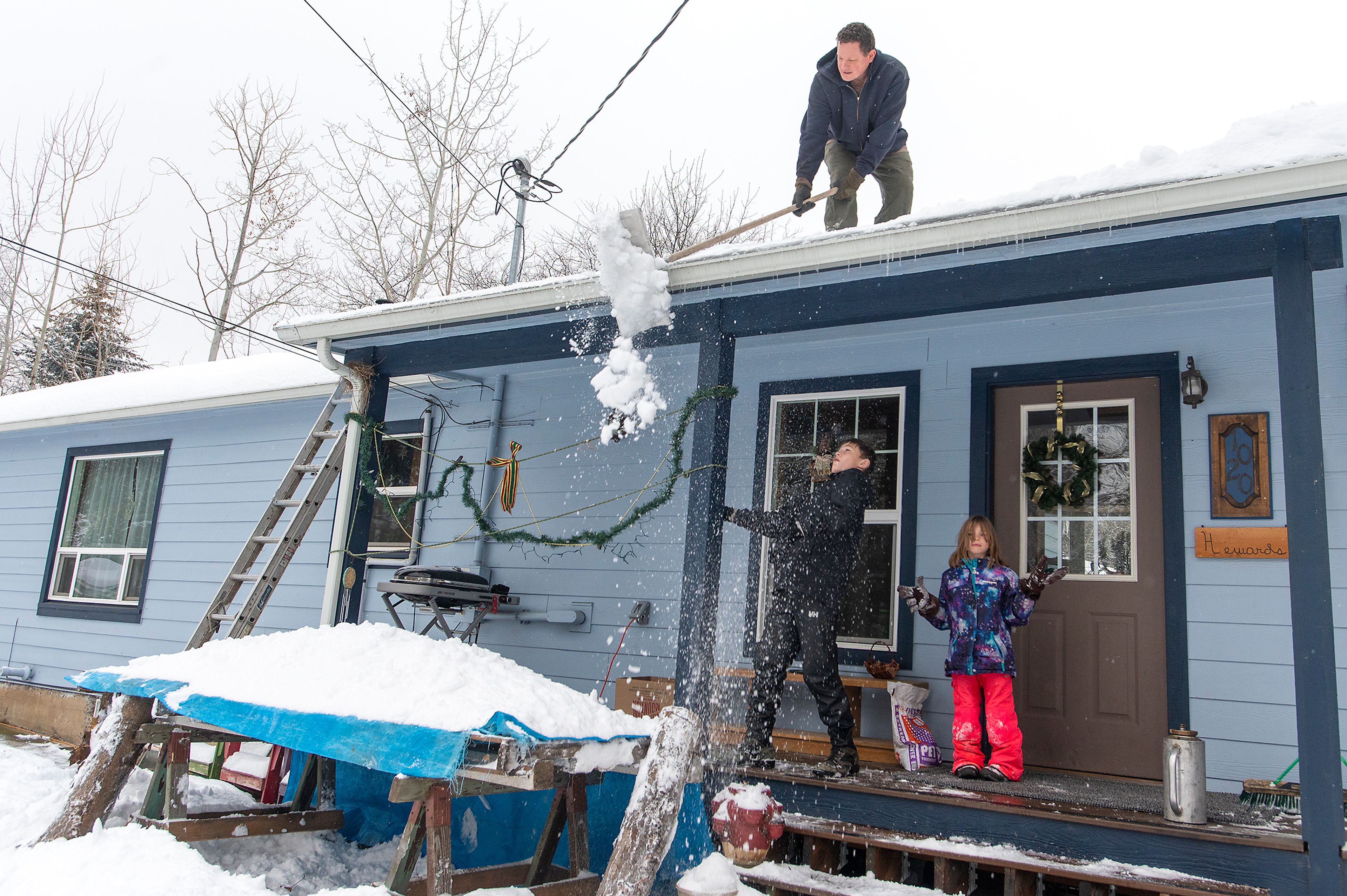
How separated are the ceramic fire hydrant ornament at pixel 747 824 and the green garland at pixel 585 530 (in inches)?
54.7

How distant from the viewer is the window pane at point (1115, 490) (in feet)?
15.3

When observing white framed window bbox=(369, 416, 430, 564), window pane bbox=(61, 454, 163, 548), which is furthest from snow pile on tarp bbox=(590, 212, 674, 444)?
window pane bbox=(61, 454, 163, 548)

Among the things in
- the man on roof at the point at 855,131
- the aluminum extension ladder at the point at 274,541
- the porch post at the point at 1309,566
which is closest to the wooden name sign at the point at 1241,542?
the porch post at the point at 1309,566

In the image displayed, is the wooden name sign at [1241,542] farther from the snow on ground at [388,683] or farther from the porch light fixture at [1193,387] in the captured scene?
the snow on ground at [388,683]

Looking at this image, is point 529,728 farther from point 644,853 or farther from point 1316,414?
point 1316,414

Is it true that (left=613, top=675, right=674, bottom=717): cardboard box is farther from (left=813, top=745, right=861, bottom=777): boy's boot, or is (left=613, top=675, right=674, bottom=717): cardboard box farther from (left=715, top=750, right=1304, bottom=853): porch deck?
(left=813, top=745, right=861, bottom=777): boy's boot

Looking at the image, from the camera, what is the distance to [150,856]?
345 cm

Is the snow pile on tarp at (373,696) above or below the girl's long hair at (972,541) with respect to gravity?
below

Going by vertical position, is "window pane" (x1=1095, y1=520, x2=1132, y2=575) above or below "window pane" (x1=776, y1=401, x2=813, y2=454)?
below

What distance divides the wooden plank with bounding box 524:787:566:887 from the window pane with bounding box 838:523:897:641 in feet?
6.79

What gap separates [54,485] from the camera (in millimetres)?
9500

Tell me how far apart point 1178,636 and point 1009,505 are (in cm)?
100

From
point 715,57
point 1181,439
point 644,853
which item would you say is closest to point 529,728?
point 644,853

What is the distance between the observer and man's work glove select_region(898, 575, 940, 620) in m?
4.24
